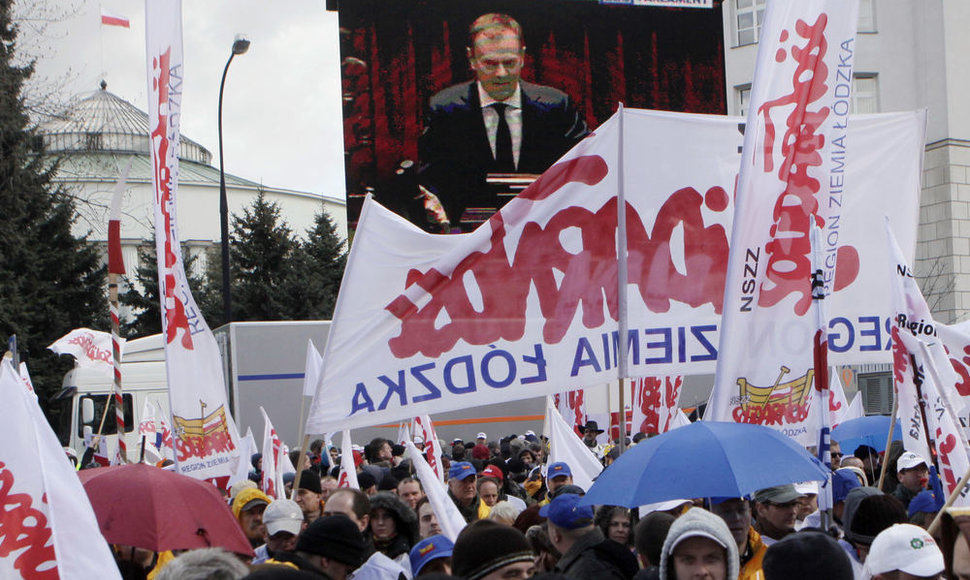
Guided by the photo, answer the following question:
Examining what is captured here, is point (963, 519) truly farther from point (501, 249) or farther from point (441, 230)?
point (441, 230)

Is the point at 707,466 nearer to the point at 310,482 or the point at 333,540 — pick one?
the point at 333,540

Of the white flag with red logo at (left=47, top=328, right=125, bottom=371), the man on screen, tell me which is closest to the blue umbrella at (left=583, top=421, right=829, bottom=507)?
the white flag with red logo at (left=47, top=328, right=125, bottom=371)

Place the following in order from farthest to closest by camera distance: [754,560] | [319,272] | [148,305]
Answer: [148,305] < [319,272] < [754,560]

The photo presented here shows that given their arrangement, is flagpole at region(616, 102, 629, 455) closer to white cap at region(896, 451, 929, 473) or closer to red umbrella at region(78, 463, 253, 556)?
white cap at region(896, 451, 929, 473)

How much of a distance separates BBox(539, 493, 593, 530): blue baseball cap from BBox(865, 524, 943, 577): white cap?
4.95ft

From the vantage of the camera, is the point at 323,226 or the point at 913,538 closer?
the point at 913,538

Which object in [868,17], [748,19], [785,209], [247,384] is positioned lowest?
[247,384]

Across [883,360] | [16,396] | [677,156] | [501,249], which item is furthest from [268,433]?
[16,396]

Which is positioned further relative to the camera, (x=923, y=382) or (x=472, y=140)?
(x=472, y=140)

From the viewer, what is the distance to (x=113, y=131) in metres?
63.6

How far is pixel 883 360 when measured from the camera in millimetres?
7180

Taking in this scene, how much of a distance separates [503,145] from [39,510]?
89.0 feet

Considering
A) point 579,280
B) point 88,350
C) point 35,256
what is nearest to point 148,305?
point 35,256

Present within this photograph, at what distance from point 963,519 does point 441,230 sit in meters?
25.3
